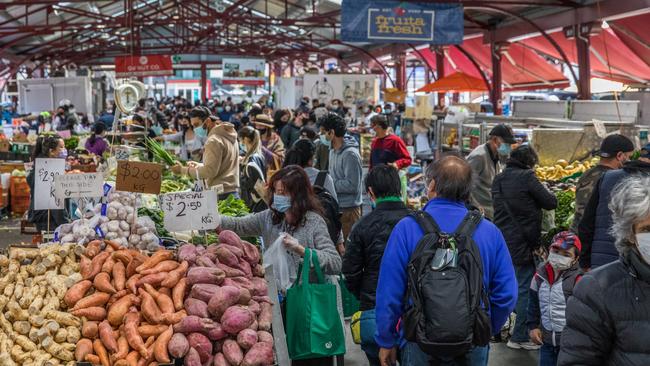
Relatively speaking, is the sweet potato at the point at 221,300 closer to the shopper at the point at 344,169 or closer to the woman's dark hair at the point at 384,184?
the woman's dark hair at the point at 384,184

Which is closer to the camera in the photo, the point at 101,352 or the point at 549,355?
the point at 101,352

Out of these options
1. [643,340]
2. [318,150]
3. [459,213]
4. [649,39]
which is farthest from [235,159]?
[649,39]

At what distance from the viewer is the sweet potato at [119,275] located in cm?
415

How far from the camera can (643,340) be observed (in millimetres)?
2297

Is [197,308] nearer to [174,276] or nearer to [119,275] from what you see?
[174,276]

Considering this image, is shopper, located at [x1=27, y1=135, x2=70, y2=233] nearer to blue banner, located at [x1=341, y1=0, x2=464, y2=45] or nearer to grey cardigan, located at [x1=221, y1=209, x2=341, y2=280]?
grey cardigan, located at [x1=221, y1=209, x2=341, y2=280]

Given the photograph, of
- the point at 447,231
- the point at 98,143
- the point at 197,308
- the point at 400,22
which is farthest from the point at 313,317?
the point at 98,143

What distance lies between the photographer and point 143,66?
2188 centimetres

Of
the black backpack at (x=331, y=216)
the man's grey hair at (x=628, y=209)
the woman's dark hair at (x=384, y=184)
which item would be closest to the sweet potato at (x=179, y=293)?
the woman's dark hair at (x=384, y=184)

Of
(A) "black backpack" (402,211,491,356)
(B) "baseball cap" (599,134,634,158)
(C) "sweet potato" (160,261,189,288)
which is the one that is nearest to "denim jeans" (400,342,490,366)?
(A) "black backpack" (402,211,491,356)

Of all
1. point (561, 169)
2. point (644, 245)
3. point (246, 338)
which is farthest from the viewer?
point (561, 169)

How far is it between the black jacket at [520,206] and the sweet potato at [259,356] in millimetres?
2926

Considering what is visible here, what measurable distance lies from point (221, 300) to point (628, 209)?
211 cm

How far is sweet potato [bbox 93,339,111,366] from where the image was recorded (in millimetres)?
3727
